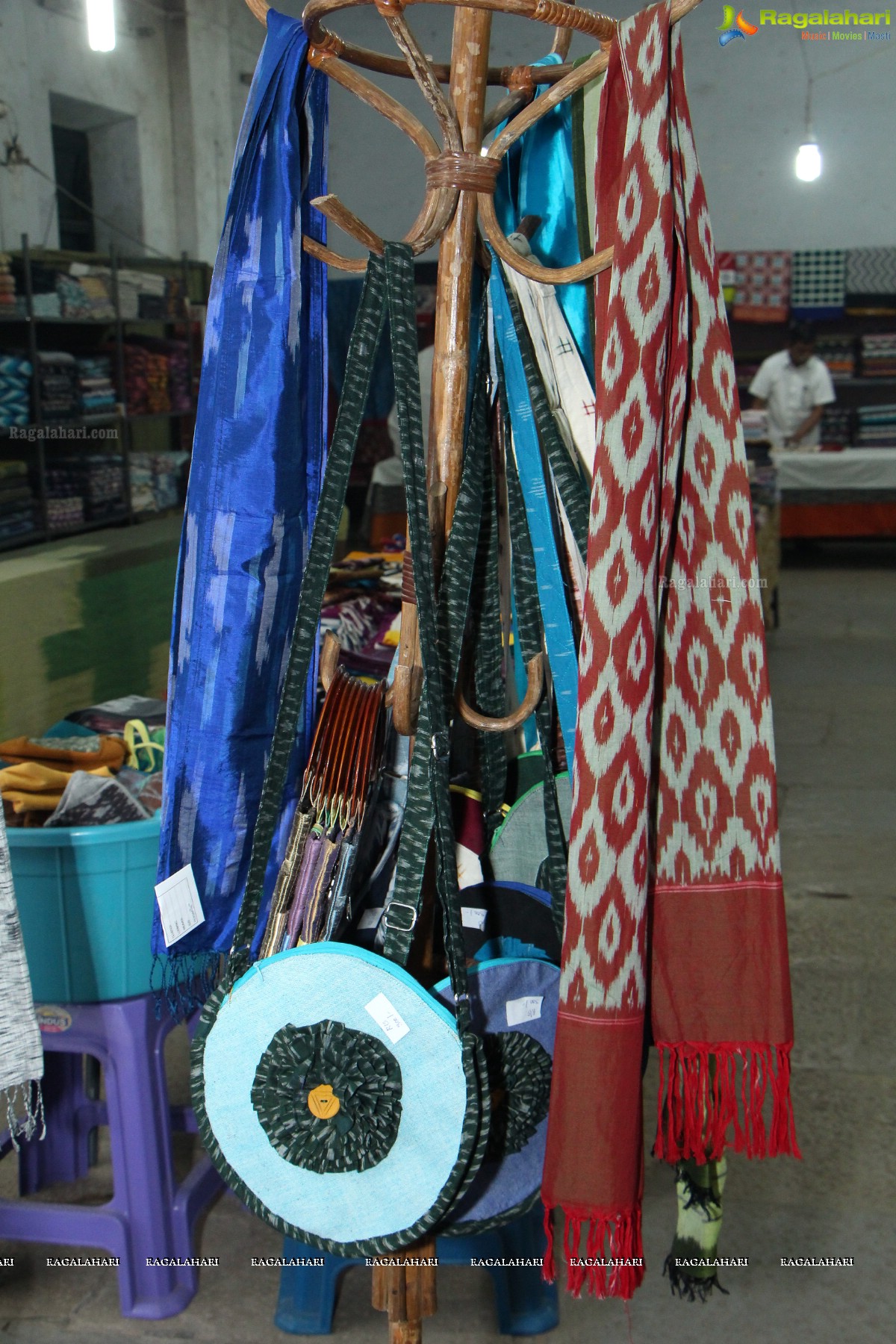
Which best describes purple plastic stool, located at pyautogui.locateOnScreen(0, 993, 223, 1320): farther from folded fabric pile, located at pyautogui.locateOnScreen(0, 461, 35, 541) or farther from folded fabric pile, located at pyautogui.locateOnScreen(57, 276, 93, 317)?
folded fabric pile, located at pyautogui.locateOnScreen(57, 276, 93, 317)

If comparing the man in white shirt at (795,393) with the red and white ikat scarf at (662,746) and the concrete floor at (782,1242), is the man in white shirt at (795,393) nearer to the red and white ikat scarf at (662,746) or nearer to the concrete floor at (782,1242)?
the concrete floor at (782,1242)

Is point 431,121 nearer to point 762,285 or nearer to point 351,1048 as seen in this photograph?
point 762,285

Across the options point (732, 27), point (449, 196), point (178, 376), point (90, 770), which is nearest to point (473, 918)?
point (90, 770)

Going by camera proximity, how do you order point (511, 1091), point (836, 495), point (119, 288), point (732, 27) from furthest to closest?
point (732, 27), point (836, 495), point (119, 288), point (511, 1091)

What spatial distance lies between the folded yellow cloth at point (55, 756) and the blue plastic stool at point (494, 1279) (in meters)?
0.77

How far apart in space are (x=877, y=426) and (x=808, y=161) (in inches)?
78.3

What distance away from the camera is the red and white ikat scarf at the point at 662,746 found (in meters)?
1.14

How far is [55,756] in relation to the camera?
1.80 m

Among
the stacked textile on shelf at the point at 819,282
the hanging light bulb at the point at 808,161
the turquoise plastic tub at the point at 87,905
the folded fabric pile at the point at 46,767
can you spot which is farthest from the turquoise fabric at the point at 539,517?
the stacked textile on shelf at the point at 819,282

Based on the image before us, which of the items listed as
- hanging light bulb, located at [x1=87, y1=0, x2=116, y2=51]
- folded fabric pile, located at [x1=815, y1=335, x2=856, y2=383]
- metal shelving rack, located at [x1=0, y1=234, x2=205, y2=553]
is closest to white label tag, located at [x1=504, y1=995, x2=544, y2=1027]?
metal shelving rack, located at [x1=0, y1=234, x2=205, y2=553]

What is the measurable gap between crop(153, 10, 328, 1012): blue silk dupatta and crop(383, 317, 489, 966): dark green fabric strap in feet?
0.63

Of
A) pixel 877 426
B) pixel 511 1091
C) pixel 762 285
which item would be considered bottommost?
pixel 511 1091

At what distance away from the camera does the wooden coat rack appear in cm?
120

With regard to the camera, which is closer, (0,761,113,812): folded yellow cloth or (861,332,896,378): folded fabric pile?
(0,761,113,812): folded yellow cloth
